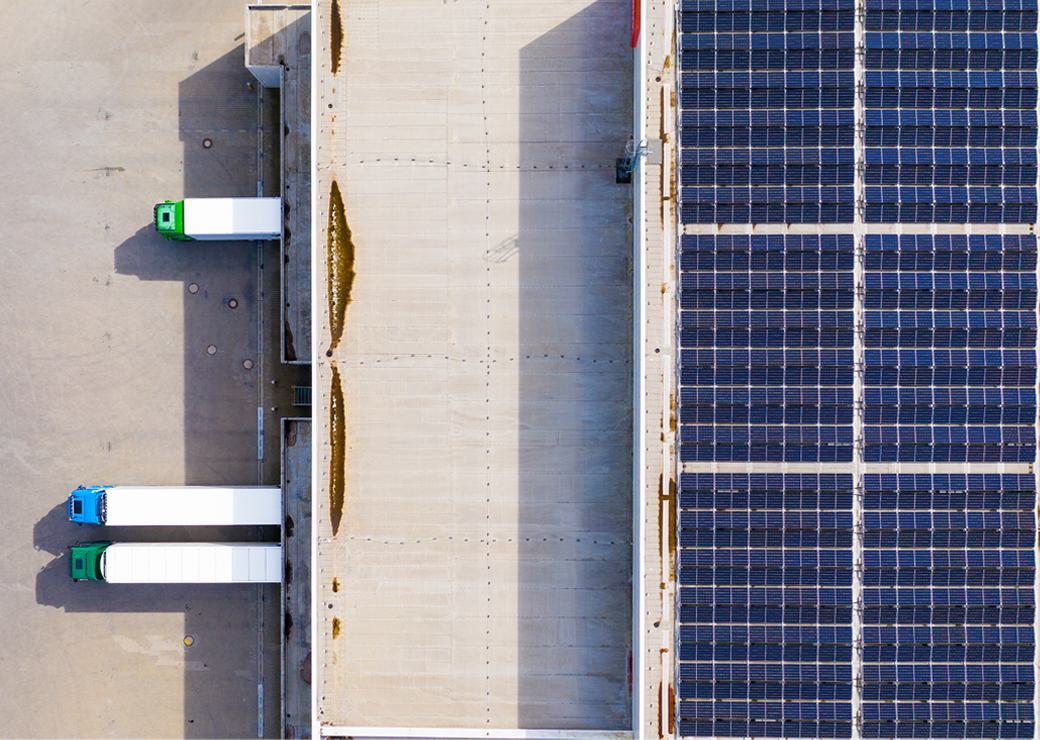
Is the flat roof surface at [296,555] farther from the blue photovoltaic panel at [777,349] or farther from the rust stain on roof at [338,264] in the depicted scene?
the blue photovoltaic panel at [777,349]

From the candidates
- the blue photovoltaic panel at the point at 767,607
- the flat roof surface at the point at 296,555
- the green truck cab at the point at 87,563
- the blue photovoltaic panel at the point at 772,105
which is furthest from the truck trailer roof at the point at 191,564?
the blue photovoltaic panel at the point at 772,105

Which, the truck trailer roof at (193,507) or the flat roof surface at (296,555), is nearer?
the flat roof surface at (296,555)

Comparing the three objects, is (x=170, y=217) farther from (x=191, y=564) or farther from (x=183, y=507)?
(x=191, y=564)

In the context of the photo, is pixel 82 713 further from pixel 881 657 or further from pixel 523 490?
pixel 881 657

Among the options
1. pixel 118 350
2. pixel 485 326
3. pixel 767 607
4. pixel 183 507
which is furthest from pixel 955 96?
pixel 118 350

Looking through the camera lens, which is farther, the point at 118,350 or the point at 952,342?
the point at 118,350

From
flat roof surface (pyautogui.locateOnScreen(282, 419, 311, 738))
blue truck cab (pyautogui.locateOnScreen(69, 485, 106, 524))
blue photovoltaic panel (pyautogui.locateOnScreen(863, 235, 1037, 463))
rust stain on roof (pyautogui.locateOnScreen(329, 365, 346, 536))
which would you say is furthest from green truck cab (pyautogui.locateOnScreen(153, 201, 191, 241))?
blue photovoltaic panel (pyautogui.locateOnScreen(863, 235, 1037, 463))
